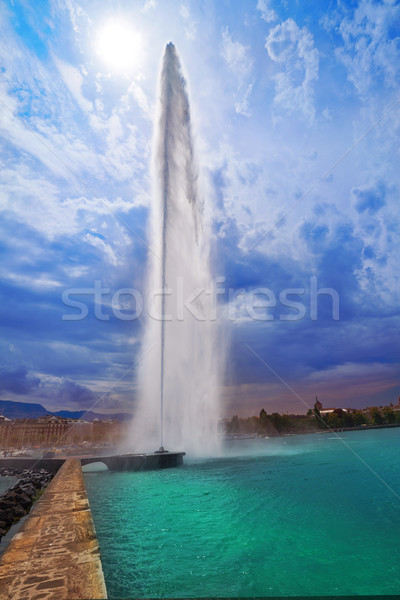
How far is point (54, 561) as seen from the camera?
6242mm

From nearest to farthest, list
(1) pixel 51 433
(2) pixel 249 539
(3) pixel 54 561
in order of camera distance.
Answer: (3) pixel 54 561 → (2) pixel 249 539 → (1) pixel 51 433

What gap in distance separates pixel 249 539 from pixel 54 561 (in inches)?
284

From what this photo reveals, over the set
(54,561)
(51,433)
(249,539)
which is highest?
(54,561)

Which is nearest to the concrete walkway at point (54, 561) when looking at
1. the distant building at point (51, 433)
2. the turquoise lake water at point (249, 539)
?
the turquoise lake water at point (249, 539)

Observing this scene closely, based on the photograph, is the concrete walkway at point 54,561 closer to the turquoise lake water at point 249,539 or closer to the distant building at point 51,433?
the turquoise lake water at point 249,539

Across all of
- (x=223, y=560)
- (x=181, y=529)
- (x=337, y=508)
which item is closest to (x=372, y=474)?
(x=337, y=508)

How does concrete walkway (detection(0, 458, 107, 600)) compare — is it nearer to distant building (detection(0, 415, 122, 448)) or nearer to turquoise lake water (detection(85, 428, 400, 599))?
turquoise lake water (detection(85, 428, 400, 599))

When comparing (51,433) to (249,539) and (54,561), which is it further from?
(54,561)

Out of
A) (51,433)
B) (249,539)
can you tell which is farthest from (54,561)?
(51,433)

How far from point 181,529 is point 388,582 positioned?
701cm

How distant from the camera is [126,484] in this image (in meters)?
24.5

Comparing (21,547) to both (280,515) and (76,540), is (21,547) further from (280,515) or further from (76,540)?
(280,515)

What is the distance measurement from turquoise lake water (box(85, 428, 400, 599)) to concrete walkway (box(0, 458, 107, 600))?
5.30ft

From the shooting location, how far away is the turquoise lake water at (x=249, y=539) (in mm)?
8055
